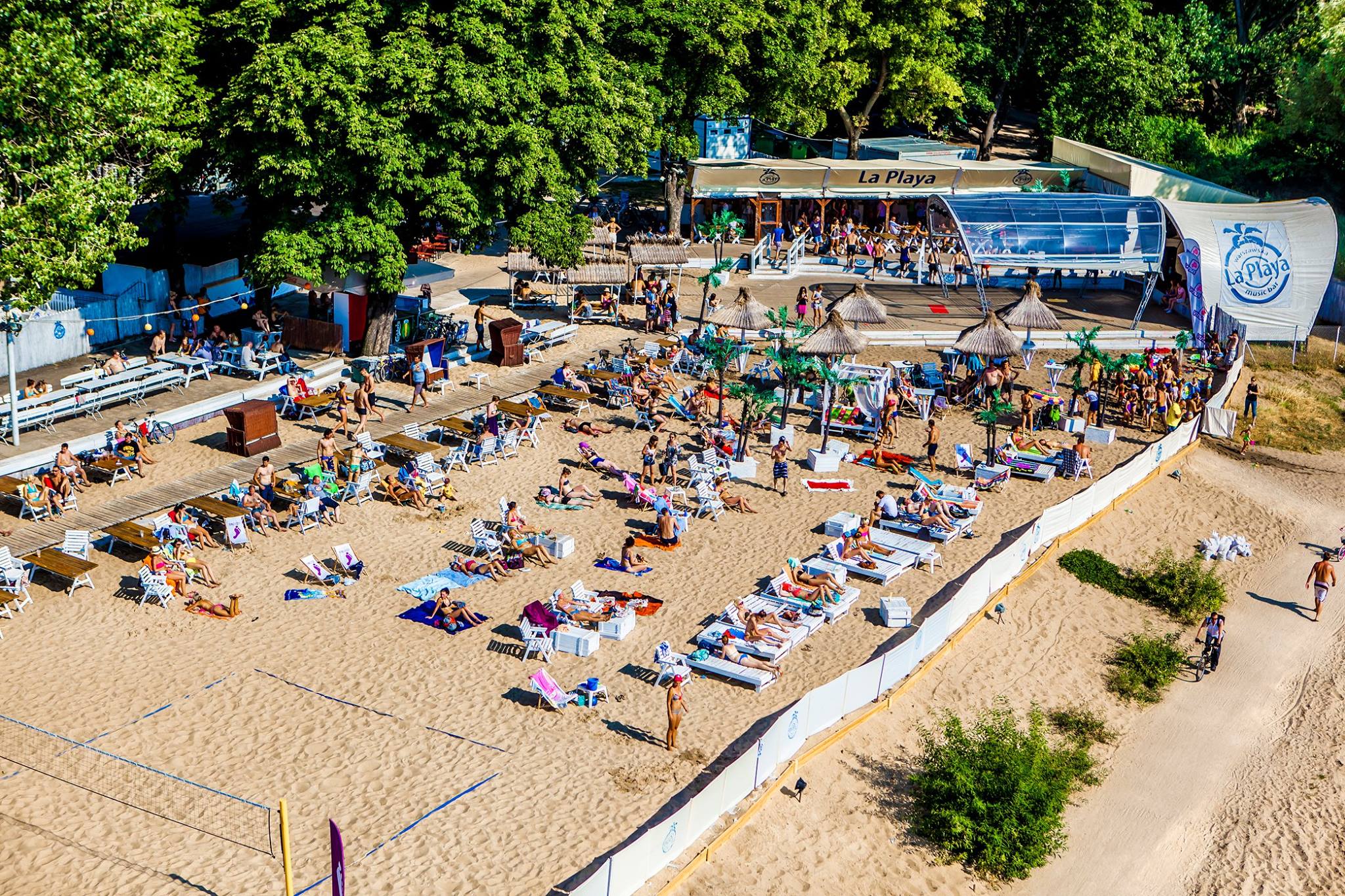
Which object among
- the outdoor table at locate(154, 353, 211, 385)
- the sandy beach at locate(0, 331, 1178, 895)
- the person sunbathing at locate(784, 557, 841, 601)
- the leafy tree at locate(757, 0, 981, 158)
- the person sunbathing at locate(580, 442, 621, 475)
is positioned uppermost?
the leafy tree at locate(757, 0, 981, 158)

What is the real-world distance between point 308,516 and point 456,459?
3.69 m

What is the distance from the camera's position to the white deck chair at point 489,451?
87.5 feet

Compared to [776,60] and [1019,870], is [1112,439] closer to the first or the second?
[1019,870]

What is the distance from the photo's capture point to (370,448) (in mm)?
25953

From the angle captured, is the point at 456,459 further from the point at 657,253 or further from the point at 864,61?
the point at 864,61

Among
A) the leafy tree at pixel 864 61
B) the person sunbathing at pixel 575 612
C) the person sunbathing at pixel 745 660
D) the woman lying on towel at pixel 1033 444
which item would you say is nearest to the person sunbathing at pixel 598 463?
the person sunbathing at pixel 575 612

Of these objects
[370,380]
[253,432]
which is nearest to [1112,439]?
[370,380]

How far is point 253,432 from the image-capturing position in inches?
1037

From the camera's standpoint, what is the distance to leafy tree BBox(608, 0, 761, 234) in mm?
42281

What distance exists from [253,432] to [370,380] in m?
3.58

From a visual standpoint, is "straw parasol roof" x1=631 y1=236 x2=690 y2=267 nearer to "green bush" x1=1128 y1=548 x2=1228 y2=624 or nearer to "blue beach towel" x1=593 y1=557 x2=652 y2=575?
"blue beach towel" x1=593 y1=557 x2=652 y2=575

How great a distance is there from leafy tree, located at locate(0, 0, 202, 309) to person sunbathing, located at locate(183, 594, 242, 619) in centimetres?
638

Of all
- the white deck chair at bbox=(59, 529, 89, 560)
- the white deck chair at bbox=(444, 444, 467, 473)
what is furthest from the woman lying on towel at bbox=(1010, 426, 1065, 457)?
the white deck chair at bbox=(59, 529, 89, 560)

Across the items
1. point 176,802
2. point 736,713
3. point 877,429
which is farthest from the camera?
point 877,429
